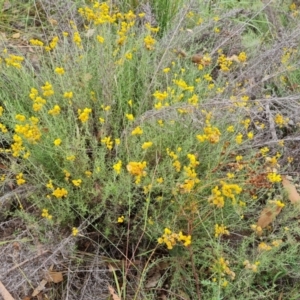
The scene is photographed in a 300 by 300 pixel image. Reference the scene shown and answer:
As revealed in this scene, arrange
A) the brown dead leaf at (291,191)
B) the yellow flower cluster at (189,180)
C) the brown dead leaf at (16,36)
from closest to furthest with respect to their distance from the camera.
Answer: the yellow flower cluster at (189,180), the brown dead leaf at (291,191), the brown dead leaf at (16,36)

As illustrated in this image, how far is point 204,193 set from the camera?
193 cm

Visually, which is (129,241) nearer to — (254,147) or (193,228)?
(193,228)

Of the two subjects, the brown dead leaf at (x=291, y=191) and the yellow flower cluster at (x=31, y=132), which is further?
the brown dead leaf at (x=291, y=191)

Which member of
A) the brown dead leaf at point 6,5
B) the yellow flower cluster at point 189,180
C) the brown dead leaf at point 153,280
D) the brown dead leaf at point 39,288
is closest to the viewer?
the yellow flower cluster at point 189,180

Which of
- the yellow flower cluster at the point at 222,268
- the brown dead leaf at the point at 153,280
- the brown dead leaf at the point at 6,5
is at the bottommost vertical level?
the brown dead leaf at the point at 153,280

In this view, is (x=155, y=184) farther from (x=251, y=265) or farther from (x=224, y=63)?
(x=224, y=63)

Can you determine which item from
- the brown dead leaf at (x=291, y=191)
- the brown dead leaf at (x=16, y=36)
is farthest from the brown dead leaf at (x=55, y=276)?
the brown dead leaf at (x=16, y=36)

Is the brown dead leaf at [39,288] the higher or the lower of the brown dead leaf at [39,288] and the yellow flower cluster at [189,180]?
the lower

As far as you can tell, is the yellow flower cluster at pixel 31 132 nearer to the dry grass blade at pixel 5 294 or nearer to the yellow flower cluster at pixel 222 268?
the dry grass blade at pixel 5 294

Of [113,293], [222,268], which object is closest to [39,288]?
[113,293]

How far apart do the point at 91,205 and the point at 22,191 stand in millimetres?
303

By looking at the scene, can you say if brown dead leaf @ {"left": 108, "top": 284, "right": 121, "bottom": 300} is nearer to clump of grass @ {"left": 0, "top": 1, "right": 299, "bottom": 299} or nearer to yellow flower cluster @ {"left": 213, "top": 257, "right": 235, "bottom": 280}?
clump of grass @ {"left": 0, "top": 1, "right": 299, "bottom": 299}

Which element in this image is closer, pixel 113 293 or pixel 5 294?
pixel 5 294

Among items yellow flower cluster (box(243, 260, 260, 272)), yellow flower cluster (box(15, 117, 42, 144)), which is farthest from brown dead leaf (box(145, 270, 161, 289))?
yellow flower cluster (box(15, 117, 42, 144))
